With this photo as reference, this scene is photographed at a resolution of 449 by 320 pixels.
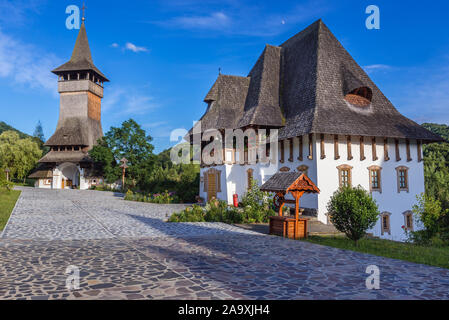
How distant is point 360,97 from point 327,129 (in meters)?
4.94

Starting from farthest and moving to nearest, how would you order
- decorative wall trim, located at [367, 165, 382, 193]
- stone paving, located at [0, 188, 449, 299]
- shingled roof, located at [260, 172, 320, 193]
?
1. decorative wall trim, located at [367, 165, 382, 193]
2. shingled roof, located at [260, 172, 320, 193]
3. stone paving, located at [0, 188, 449, 299]

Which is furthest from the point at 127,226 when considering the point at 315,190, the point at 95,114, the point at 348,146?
the point at 95,114

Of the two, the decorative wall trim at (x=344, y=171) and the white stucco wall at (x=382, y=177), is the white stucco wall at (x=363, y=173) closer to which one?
the white stucco wall at (x=382, y=177)

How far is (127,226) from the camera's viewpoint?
13.2 meters

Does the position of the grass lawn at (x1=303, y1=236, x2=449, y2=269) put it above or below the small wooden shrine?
below

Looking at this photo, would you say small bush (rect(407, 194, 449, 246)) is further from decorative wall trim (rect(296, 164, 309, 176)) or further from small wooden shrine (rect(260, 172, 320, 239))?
small wooden shrine (rect(260, 172, 320, 239))

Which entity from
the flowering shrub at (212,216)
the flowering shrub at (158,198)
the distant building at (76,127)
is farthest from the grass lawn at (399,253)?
the distant building at (76,127)

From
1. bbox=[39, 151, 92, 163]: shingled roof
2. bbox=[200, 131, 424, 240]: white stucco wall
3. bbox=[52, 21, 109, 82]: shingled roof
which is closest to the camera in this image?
bbox=[200, 131, 424, 240]: white stucco wall

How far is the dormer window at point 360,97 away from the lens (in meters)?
20.7

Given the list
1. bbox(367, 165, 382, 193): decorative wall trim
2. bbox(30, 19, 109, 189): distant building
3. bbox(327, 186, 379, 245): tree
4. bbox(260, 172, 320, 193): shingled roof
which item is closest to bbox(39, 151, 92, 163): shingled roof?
bbox(30, 19, 109, 189): distant building

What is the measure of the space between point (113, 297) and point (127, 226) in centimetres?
869

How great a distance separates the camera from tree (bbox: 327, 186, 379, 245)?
10.6 m

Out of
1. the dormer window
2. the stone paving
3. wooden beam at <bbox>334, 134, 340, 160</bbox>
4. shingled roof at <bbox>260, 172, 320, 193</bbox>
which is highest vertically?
the dormer window

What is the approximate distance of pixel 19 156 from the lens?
47.7 m
